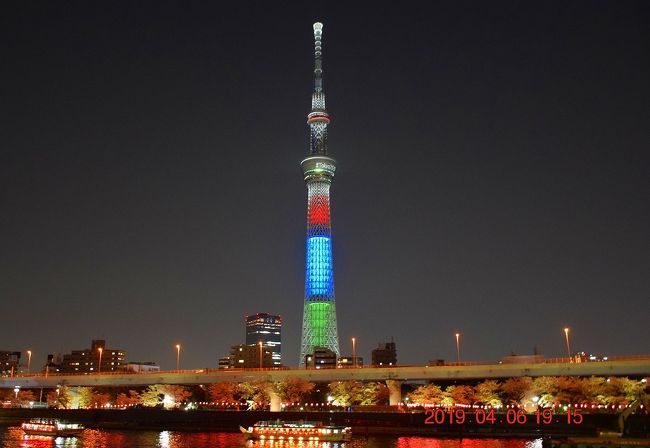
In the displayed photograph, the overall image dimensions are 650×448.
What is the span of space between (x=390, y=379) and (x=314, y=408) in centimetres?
1317

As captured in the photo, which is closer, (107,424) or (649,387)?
(649,387)

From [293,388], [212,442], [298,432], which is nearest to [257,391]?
[293,388]

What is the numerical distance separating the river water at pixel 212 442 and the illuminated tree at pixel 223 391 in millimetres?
31132

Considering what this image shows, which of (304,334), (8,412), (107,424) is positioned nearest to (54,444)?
(107,424)

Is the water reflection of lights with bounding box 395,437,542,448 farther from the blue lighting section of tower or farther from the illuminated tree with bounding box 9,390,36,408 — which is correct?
the blue lighting section of tower

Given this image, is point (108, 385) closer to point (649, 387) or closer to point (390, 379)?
point (390, 379)

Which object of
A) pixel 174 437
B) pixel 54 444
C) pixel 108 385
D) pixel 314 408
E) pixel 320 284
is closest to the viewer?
pixel 54 444

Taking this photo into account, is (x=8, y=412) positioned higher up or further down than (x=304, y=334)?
further down

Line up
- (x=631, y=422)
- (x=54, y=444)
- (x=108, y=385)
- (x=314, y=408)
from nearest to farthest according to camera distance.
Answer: (x=631, y=422), (x=54, y=444), (x=314, y=408), (x=108, y=385)

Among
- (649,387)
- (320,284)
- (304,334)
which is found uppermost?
(320,284)

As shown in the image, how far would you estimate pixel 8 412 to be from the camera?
111688 millimetres

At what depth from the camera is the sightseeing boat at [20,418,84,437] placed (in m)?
84.9

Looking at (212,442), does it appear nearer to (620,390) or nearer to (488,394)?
(488,394)
